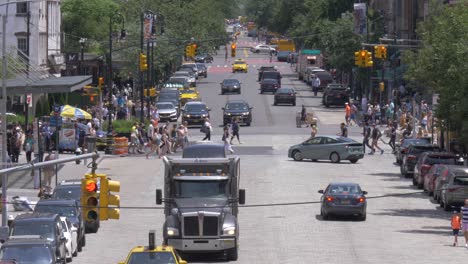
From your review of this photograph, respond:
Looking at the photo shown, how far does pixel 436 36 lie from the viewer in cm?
5297

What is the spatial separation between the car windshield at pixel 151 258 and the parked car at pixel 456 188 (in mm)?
18722

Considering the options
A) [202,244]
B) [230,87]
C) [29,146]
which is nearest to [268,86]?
[230,87]

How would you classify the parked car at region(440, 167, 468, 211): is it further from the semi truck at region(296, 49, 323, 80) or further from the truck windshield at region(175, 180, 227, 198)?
the semi truck at region(296, 49, 323, 80)

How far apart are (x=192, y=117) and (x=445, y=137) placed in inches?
782

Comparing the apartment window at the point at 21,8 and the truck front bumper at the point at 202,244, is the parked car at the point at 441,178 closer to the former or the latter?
the truck front bumper at the point at 202,244

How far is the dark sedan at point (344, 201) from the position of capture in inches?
1731

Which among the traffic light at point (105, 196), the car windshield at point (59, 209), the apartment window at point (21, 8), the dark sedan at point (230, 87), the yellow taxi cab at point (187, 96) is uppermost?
the apartment window at point (21, 8)

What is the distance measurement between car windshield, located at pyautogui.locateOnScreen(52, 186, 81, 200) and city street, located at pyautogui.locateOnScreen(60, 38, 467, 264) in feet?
4.46

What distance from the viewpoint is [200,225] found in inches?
1389

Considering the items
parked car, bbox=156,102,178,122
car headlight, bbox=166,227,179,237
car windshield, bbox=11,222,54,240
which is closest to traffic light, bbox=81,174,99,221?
car windshield, bbox=11,222,54,240

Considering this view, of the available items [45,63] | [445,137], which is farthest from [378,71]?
[445,137]

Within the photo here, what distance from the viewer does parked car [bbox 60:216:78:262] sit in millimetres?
35500

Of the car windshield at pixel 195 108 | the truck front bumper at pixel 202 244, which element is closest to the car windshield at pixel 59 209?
the truck front bumper at pixel 202 244

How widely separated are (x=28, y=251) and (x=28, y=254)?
0.13 metres
